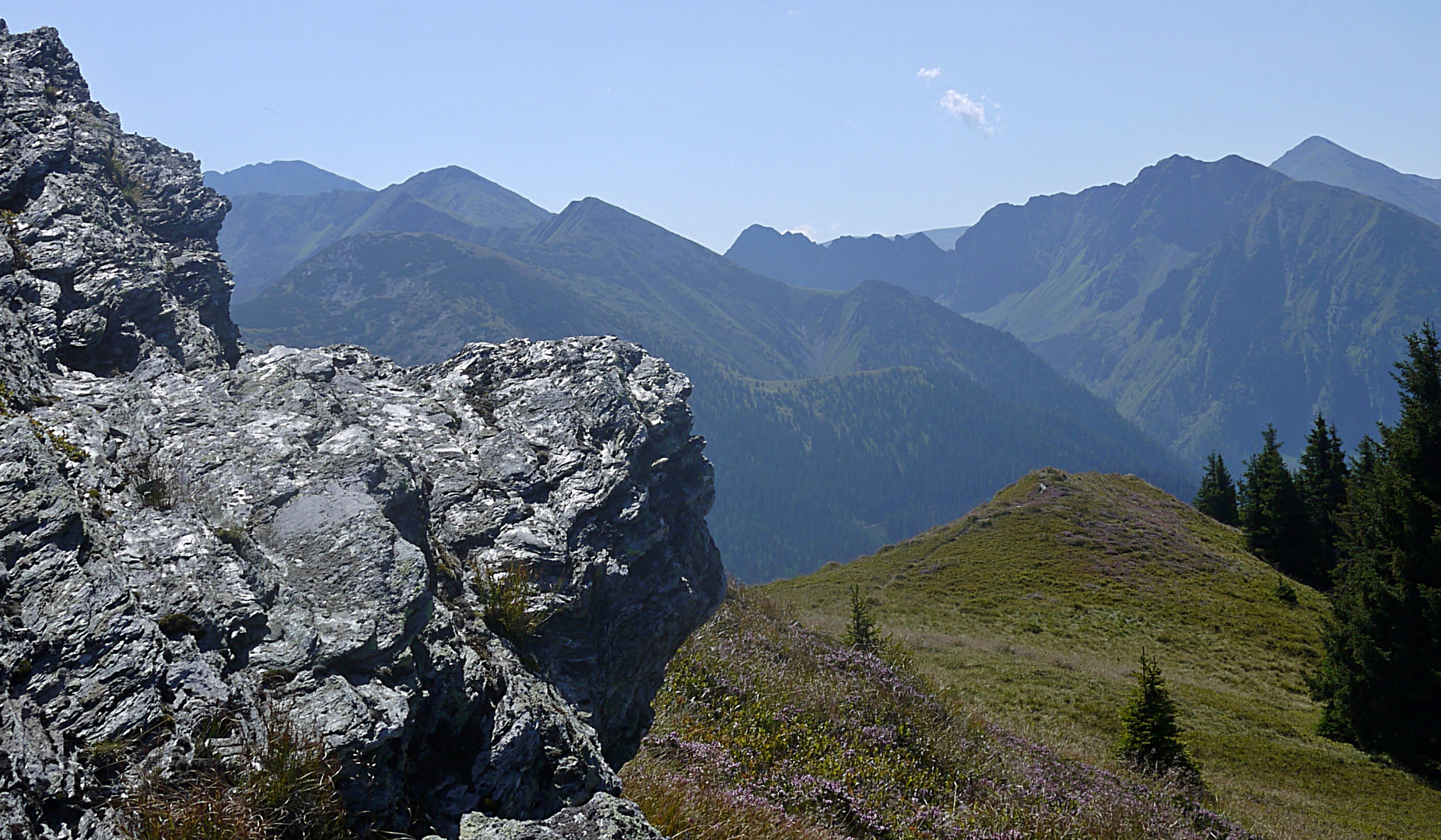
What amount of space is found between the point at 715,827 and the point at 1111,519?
6133 cm

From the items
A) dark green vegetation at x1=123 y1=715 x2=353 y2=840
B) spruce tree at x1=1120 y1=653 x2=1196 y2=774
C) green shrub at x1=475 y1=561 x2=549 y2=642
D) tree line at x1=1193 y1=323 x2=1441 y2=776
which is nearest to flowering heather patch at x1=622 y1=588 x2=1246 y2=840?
spruce tree at x1=1120 y1=653 x2=1196 y2=774

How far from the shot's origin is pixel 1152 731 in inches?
681

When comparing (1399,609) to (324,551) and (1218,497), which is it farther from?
(1218,497)

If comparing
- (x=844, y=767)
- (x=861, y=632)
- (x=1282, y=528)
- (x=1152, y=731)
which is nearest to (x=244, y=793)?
(x=844, y=767)

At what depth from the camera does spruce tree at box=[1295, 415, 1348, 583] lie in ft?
168

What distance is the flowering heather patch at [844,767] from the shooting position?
27.7 ft

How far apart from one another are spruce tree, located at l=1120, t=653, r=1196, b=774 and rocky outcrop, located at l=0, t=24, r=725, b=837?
12.8 meters

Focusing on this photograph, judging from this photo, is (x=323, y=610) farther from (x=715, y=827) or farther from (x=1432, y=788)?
(x=1432, y=788)

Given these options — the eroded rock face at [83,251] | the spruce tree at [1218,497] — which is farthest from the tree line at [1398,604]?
the spruce tree at [1218,497]

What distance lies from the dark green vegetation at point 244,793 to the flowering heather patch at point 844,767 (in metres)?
3.48

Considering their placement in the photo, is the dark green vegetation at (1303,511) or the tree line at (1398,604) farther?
the dark green vegetation at (1303,511)

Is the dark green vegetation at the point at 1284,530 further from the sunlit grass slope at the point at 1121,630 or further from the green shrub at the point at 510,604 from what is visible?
the green shrub at the point at 510,604

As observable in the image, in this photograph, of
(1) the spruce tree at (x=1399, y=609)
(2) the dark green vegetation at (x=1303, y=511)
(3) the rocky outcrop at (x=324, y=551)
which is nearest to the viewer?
(3) the rocky outcrop at (x=324, y=551)

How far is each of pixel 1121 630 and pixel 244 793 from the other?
43.9 meters
